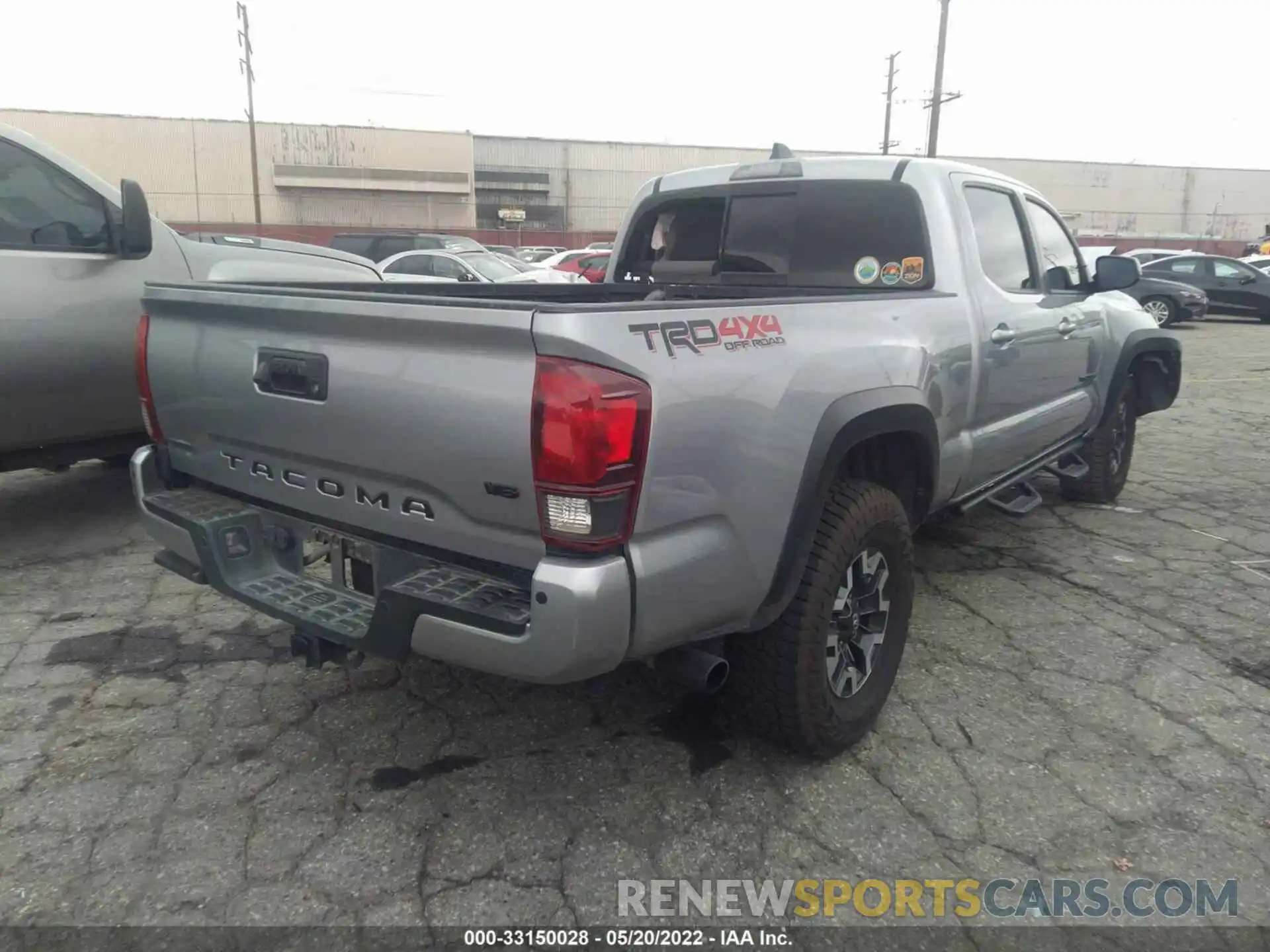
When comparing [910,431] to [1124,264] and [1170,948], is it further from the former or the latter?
[1124,264]

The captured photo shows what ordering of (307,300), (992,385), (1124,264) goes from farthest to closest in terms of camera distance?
(1124,264) → (992,385) → (307,300)

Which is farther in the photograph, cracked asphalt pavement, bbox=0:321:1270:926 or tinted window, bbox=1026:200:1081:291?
tinted window, bbox=1026:200:1081:291

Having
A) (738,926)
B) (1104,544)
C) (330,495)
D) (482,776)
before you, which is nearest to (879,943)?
(738,926)

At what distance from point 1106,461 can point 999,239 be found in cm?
223

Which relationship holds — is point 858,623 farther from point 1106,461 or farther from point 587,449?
point 1106,461

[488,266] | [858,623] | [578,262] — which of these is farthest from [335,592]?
[578,262]

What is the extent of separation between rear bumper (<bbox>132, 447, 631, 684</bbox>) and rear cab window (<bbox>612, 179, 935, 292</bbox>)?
82.4 inches

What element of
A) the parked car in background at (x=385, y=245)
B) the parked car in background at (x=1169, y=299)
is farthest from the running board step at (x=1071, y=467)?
the parked car in background at (x=1169, y=299)

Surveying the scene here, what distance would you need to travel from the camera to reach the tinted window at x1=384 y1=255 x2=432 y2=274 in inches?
555

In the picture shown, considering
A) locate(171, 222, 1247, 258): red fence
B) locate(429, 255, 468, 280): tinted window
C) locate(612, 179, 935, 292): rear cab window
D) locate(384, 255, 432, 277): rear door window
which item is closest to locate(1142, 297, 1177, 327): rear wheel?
locate(429, 255, 468, 280): tinted window

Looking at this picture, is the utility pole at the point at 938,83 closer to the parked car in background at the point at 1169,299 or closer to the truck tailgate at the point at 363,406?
the parked car in background at the point at 1169,299

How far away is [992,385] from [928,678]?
124 cm

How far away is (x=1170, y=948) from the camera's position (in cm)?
211

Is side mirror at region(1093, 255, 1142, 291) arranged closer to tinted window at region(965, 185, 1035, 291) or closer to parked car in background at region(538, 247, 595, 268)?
tinted window at region(965, 185, 1035, 291)
